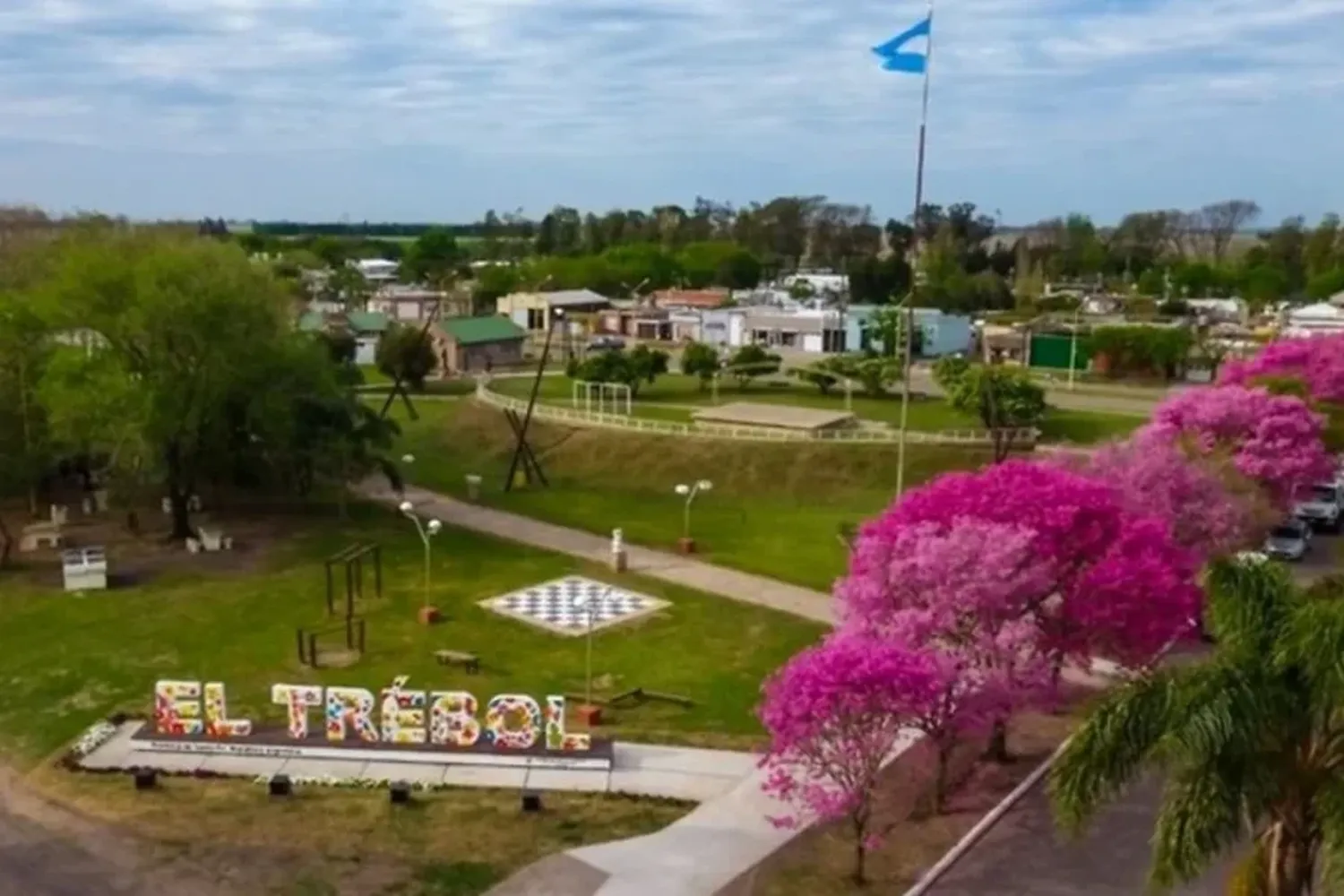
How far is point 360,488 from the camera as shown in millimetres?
44375

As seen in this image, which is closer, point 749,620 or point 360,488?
point 749,620

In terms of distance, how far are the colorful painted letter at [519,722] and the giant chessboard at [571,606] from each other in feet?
22.3

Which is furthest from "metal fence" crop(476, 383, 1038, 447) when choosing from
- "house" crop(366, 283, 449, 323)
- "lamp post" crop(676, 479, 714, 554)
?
"house" crop(366, 283, 449, 323)

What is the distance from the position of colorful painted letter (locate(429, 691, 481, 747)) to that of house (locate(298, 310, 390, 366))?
2343 inches

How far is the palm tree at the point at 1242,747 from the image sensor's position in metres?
10.9

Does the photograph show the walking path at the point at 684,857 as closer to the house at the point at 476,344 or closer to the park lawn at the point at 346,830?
the park lawn at the point at 346,830

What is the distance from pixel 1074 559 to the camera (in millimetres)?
20359

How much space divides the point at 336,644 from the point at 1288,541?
2429 centimetres

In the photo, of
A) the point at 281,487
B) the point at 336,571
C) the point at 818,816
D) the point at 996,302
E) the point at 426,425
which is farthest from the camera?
the point at 996,302

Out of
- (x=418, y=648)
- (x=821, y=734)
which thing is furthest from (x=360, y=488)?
(x=821, y=734)

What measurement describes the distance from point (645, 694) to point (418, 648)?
218 inches

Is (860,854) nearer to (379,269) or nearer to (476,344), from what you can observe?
(476,344)

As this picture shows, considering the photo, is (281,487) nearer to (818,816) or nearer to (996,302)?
(818,816)

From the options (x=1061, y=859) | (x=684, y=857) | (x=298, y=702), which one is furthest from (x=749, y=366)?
(x=1061, y=859)
